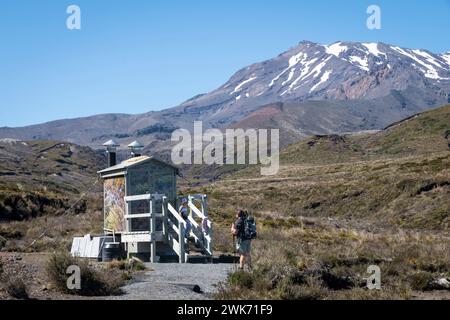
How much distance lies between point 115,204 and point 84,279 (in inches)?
335

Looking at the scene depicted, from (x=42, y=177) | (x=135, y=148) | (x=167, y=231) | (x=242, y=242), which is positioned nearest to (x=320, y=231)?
(x=135, y=148)

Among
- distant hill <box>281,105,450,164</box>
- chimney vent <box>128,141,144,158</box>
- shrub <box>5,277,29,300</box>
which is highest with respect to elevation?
distant hill <box>281,105,450,164</box>

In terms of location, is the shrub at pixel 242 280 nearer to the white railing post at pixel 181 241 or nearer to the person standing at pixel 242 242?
the person standing at pixel 242 242

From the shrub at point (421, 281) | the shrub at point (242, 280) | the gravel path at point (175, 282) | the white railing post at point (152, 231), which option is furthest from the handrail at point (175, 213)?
the shrub at point (421, 281)

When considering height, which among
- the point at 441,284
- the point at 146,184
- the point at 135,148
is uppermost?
the point at 135,148

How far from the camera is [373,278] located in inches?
561

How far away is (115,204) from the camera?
21.2 meters

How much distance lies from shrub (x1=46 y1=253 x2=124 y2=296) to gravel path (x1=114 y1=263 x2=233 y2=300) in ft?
1.02

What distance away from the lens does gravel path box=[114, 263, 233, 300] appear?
12.3 meters

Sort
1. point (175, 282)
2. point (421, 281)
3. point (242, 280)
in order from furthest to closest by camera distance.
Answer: point (421, 281) < point (175, 282) < point (242, 280)

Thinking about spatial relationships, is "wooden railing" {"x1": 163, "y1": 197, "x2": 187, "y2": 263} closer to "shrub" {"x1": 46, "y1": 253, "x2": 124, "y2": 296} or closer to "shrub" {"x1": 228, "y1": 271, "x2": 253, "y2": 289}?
"shrub" {"x1": 46, "y1": 253, "x2": 124, "y2": 296}

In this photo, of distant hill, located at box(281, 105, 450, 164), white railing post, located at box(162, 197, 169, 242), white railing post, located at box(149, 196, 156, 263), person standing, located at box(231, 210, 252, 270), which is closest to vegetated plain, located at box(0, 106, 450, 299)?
person standing, located at box(231, 210, 252, 270)

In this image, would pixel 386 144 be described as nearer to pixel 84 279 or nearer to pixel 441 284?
pixel 441 284
